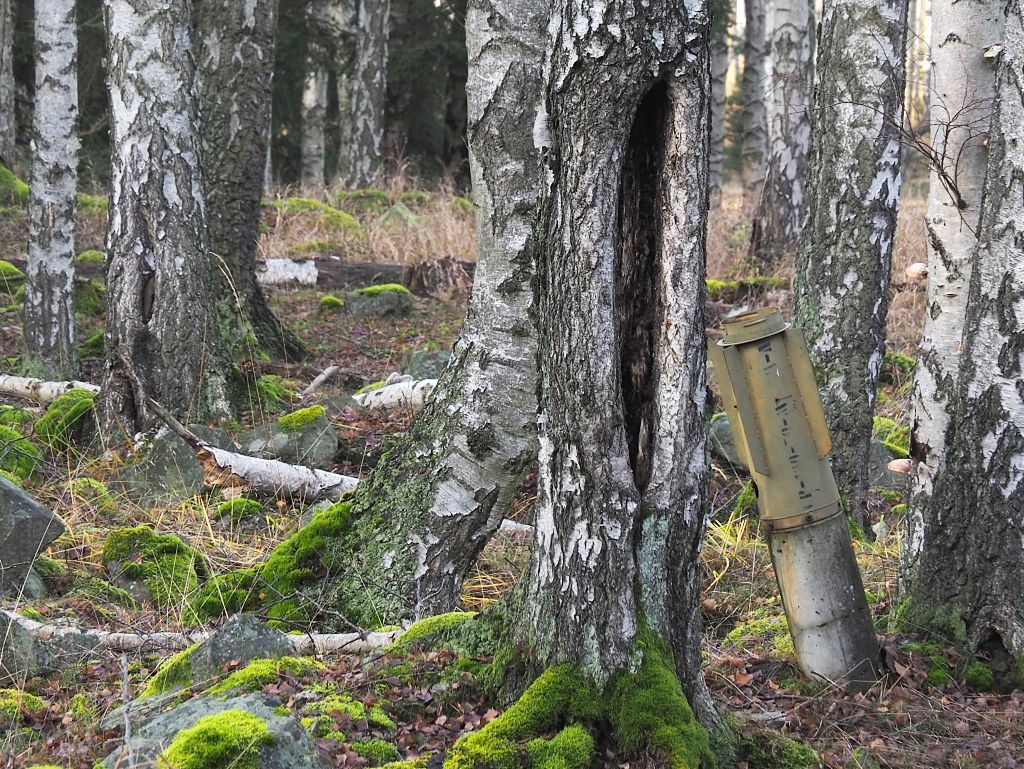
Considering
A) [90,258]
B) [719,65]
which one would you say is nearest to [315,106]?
[719,65]

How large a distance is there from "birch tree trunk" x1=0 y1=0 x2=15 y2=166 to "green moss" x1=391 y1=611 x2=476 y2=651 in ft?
48.7

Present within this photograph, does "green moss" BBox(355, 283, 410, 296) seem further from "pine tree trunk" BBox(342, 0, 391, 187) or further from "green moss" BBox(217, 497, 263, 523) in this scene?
"pine tree trunk" BBox(342, 0, 391, 187)

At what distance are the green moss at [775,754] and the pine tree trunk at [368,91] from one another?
53.3 ft

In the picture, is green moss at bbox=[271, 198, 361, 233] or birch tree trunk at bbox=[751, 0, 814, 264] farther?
green moss at bbox=[271, 198, 361, 233]

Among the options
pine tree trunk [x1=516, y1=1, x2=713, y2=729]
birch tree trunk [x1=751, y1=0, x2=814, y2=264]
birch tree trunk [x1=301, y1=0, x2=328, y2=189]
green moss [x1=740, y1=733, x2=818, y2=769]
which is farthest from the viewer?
birch tree trunk [x1=301, y1=0, x2=328, y2=189]

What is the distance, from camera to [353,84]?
19188 mm

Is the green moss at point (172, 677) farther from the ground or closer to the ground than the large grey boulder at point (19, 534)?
closer to the ground

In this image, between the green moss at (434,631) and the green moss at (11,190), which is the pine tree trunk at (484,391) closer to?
the green moss at (434,631)

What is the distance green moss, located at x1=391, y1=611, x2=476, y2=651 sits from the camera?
3234 mm

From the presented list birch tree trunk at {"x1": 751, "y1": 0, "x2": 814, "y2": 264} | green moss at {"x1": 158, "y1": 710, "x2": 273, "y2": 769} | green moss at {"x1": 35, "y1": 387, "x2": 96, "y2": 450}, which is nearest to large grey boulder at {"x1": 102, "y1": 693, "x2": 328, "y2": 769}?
green moss at {"x1": 158, "y1": 710, "x2": 273, "y2": 769}

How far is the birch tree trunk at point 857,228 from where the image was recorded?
18.7 feet

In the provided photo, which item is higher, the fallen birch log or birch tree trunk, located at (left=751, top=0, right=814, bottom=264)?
birch tree trunk, located at (left=751, top=0, right=814, bottom=264)

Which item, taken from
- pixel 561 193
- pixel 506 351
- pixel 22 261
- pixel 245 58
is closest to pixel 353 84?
pixel 22 261

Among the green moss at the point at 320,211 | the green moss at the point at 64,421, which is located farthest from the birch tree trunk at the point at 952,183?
the green moss at the point at 320,211
